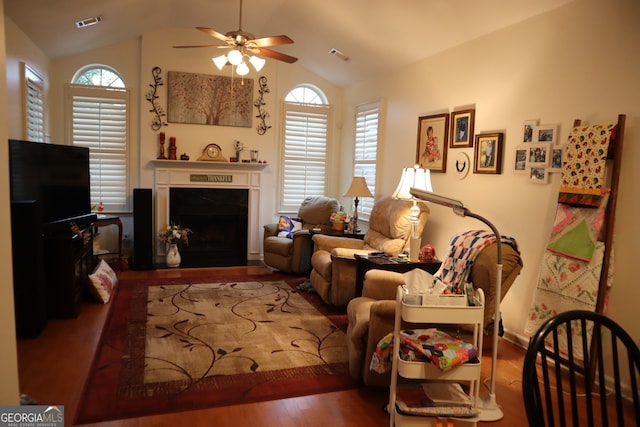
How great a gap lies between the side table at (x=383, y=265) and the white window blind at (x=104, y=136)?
3.68m

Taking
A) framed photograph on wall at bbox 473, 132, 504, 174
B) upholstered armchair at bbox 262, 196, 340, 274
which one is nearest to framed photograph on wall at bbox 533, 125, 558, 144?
framed photograph on wall at bbox 473, 132, 504, 174

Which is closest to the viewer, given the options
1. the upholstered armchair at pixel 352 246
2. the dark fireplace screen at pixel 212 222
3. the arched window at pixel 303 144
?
the upholstered armchair at pixel 352 246

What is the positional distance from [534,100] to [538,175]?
601mm

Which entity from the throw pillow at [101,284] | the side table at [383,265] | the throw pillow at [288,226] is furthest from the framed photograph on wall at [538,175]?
the throw pillow at [101,284]

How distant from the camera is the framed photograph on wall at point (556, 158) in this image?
11.0 ft

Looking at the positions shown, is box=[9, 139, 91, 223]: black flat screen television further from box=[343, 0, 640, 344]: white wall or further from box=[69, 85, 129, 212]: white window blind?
box=[343, 0, 640, 344]: white wall

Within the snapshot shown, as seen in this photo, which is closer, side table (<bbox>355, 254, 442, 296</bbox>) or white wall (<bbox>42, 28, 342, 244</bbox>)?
side table (<bbox>355, 254, 442, 296</bbox>)

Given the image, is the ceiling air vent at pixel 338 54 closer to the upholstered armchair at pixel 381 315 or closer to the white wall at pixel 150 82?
the white wall at pixel 150 82

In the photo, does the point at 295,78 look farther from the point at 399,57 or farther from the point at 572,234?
the point at 572,234

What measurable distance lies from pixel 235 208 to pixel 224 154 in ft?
2.56

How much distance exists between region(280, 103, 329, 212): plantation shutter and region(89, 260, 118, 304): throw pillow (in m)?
2.80

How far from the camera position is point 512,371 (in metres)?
3.26

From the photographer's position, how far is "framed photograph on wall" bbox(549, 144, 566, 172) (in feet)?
11.0

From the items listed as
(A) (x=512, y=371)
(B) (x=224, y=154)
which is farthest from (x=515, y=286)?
(B) (x=224, y=154)
